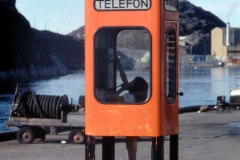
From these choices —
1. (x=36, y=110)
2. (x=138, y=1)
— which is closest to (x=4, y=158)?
(x=36, y=110)

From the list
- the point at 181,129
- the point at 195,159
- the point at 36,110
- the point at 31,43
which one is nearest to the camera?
the point at 195,159

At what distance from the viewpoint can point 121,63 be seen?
755 cm

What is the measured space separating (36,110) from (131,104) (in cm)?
676

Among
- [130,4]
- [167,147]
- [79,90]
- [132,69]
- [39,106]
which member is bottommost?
[79,90]

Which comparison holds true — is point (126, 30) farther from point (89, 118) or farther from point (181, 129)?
point (181, 129)

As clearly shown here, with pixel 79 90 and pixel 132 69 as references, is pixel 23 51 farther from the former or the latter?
pixel 132 69

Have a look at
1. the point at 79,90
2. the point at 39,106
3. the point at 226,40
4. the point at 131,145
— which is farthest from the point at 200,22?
the point at 131,145

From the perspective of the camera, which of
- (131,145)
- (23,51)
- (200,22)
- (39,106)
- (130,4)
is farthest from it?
(23,51)

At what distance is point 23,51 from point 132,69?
102 m

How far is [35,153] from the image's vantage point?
40.1ft

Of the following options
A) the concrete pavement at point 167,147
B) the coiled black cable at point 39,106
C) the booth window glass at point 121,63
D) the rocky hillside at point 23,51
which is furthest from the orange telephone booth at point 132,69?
the rocky hillside at point 23,51

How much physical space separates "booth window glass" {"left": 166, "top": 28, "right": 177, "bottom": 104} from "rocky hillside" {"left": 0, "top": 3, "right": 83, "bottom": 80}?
74142mm

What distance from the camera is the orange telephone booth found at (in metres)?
7.00

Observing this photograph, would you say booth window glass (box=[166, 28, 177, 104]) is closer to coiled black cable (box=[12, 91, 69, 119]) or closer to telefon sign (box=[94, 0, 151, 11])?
telefon sign (box=[94, 0, 151, 11])
